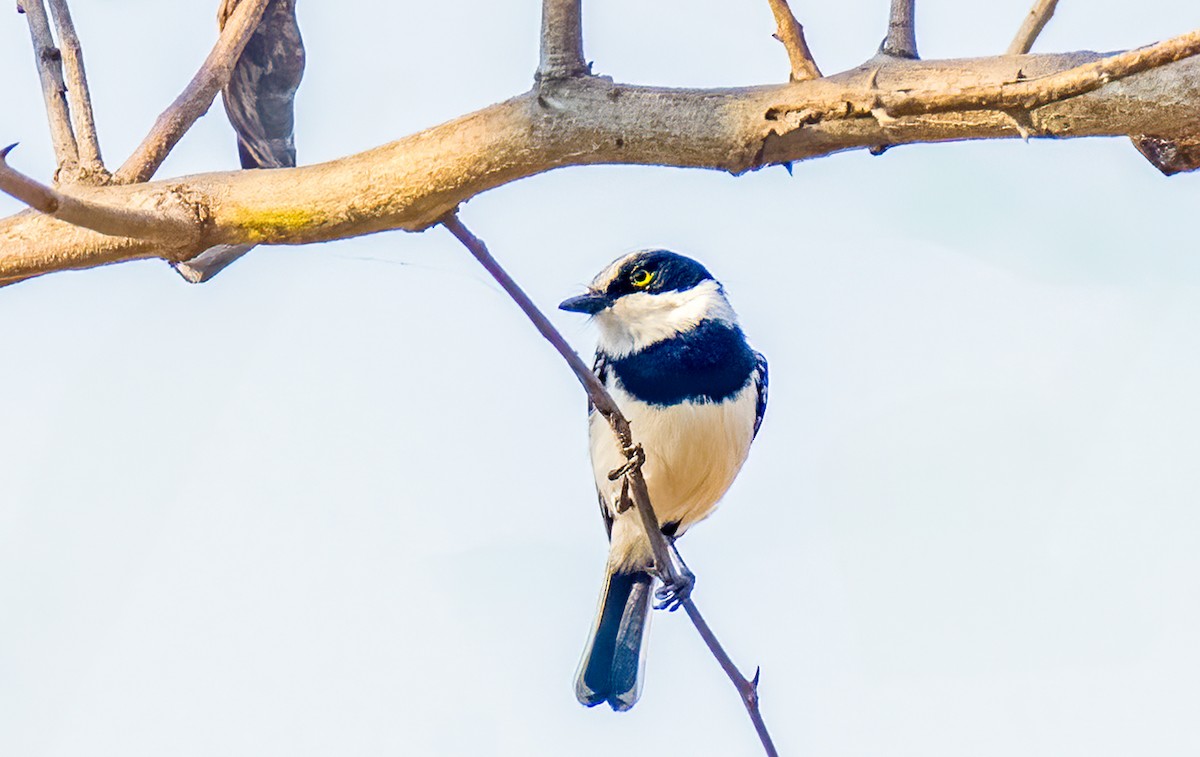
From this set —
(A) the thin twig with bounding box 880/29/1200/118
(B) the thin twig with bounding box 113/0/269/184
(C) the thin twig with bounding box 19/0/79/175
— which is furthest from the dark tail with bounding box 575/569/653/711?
(A) the thin twig with bounding box 880/29/1200/118

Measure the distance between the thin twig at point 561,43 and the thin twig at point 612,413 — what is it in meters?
0.36

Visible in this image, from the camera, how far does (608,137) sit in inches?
104

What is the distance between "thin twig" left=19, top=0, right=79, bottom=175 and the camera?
3178 millimetres

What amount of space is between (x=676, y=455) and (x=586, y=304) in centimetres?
65

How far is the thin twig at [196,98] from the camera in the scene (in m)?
3.31

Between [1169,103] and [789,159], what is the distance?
698 millimetres

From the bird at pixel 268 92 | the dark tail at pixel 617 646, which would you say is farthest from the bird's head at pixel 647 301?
the bird at pixel 268 92

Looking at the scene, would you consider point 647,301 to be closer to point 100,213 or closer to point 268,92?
point 268,92

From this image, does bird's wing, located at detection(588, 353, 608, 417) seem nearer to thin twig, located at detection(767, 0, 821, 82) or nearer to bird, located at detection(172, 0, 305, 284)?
bird, located at detection(172, 0, 305, 284)

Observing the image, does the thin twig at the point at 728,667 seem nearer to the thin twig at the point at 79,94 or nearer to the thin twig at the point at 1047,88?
the thin twig at the point at 1047,88

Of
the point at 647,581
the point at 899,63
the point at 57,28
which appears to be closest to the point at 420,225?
the point at 899,63

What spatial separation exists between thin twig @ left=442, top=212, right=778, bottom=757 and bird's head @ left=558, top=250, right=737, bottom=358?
53.7 inches

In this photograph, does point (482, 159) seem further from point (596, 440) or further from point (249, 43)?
point (596, 440)

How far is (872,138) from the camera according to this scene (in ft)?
8.29
